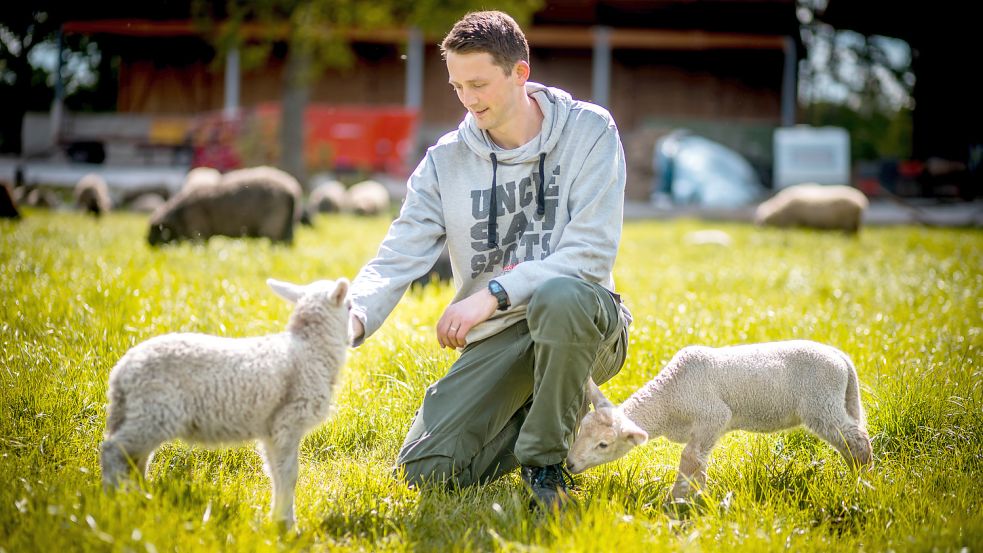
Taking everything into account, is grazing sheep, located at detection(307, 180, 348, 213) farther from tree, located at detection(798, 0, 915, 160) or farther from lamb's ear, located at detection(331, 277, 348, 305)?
tree, located at detection(798, 0, 915, 160)

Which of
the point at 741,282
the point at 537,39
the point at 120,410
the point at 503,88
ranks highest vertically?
the point at 537,39

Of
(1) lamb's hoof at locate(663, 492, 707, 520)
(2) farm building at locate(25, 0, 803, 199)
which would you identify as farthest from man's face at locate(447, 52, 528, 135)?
(2) farm building at locate(25, 0, 803, 199)

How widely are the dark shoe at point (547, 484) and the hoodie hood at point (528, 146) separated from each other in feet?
2.95

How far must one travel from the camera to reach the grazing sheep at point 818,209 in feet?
41.3

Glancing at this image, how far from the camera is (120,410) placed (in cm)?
240

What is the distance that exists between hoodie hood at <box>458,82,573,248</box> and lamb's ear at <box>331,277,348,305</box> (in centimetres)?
93

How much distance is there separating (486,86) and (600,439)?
134 cm

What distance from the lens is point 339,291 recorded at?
2.55 metres

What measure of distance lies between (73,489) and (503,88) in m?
1.99

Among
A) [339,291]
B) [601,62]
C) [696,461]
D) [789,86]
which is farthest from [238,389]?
[789,86]

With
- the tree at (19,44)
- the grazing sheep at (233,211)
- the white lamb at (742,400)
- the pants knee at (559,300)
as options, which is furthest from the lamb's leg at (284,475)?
the tree at (19,44)

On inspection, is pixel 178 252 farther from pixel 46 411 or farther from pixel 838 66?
pixel 838 66

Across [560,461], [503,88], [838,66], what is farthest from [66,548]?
[838,66]

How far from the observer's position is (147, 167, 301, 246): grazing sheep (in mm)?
8977
